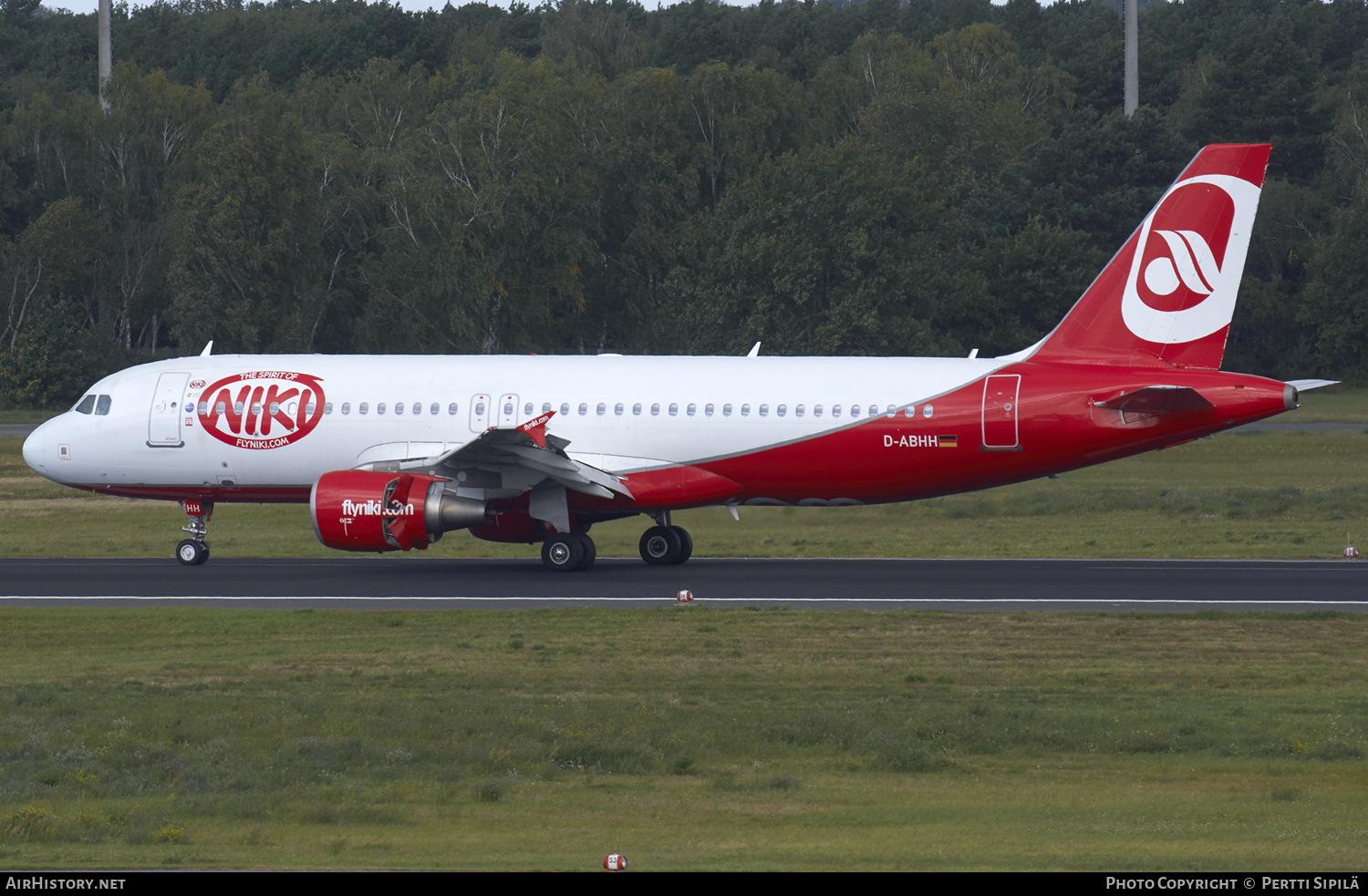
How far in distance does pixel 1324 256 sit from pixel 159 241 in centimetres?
6029

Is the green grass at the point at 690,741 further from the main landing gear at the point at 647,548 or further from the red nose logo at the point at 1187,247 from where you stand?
the red nose logo at the point at 1187,247

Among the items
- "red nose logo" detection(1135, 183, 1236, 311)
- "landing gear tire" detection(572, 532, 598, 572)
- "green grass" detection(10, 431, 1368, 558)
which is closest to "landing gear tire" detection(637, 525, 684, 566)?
"green grass" detection(10, 431, 1368, 558)

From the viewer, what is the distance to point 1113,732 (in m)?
16.2

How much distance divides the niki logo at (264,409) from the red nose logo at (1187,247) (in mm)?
15829

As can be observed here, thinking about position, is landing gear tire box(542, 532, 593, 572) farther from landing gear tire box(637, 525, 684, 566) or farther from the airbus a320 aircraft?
landing gear tire box(637, 525, 684, 566)

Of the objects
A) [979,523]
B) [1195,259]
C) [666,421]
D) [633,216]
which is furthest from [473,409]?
[633,216]

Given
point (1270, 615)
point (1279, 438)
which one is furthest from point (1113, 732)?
point (1279, 438)

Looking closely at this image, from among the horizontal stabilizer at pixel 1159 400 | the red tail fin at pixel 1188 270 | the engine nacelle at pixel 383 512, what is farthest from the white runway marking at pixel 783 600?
the red tail fin at pixel 1188 270

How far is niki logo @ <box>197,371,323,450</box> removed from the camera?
102ft

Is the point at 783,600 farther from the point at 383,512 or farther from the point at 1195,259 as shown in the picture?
the point at 1195,259

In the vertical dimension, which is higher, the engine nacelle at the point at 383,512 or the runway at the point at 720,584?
the engine nacelle at the point at 383,512

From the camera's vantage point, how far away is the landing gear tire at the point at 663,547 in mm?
31047

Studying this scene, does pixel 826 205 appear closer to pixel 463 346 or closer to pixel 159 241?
pixel 463 346

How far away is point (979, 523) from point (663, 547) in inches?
427
